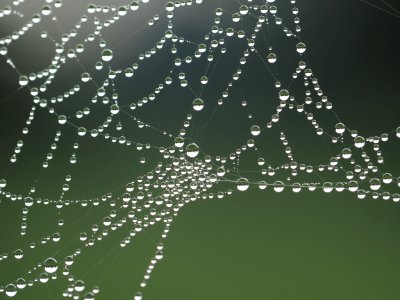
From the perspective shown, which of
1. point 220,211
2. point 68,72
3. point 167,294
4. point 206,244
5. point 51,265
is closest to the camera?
point 51,265

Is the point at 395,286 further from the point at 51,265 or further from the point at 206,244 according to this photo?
the point at 51,265

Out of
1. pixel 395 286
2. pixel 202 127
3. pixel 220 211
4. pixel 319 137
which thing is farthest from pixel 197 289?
pixel 319 137

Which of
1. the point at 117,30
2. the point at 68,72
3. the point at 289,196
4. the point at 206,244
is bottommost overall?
the point at 289,196

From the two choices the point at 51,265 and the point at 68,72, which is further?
the point at 68,72

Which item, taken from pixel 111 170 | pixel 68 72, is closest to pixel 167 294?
pixel 111 170

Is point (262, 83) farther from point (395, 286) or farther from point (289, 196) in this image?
point (395, 286)

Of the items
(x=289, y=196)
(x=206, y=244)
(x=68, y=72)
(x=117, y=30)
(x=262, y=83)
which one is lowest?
(x=289, y=196)

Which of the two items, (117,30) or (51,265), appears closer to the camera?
(51,265)

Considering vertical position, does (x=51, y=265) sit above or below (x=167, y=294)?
above

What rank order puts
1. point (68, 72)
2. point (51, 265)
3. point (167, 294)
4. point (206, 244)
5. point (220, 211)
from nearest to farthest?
point (51, 265) < point (167, 294) < point (206, 244) < point (220, 211) < point (68, 72)
